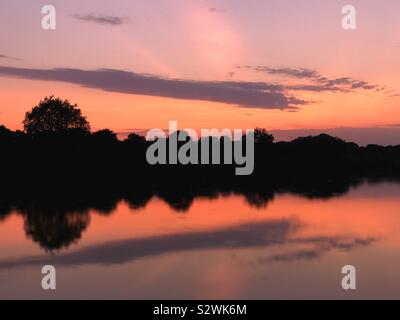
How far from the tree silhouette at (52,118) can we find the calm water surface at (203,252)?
48631mm

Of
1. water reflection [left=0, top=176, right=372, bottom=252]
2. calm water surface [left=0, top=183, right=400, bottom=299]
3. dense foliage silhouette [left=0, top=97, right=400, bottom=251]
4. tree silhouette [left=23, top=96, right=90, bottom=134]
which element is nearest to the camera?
calm water surface [left=0, top=183, right=400, bottom=299]

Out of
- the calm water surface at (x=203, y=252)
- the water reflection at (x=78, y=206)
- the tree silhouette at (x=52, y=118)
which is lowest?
the calm water surface at (x=203, y=252)

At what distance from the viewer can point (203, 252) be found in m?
23.4

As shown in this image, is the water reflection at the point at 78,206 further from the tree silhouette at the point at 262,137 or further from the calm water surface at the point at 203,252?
the tree silhouette at the point at 262,137

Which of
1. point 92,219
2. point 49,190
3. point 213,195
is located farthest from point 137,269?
point 49,190

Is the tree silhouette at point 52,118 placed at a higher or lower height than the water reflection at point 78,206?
higher

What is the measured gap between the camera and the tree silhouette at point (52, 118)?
3233 inches

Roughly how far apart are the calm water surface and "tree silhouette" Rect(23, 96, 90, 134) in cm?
4863

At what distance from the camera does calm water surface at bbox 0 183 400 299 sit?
17531 millimetres

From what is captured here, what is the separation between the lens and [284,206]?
132 ft

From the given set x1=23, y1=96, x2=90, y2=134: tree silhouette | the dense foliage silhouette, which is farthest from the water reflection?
x1=23, y1=96, x2=90, y2=134: tree silhouette

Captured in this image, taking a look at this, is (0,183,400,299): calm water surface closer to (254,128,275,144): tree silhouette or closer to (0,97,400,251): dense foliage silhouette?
(0,97,400,251): dense foliage silhouette

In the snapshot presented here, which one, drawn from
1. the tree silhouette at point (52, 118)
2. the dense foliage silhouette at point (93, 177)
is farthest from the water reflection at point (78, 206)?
the tree silhouette at point (52, 118)

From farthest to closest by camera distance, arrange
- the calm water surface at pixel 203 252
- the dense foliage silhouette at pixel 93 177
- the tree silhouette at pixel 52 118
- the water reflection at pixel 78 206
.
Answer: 1. the tree silhouette at pixel 52 118
2. the dense foliage silhouette at pixel 93 177
3. the water reflection at pixel 78 206
4. the calm water surface at pixel 203 252
